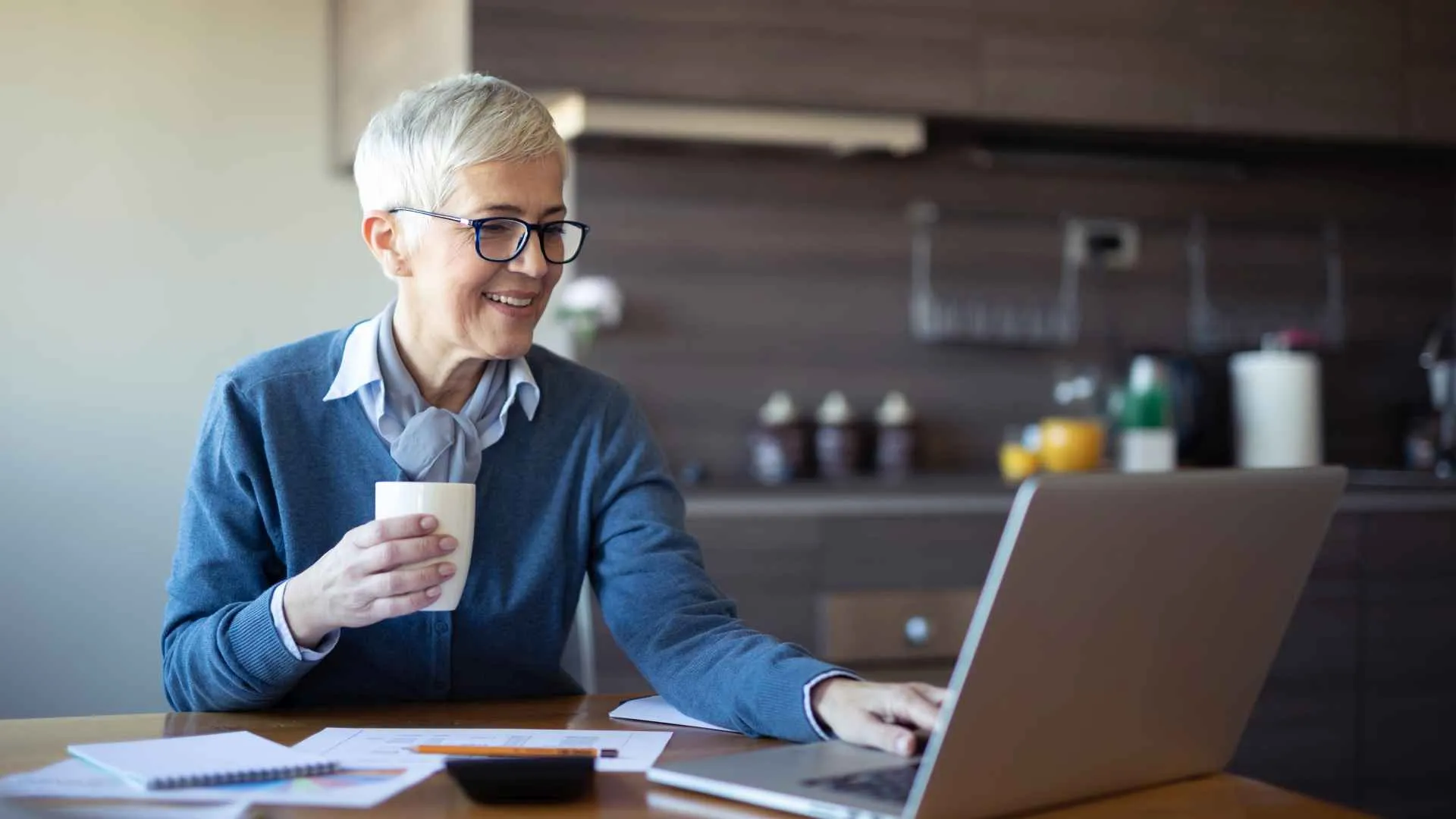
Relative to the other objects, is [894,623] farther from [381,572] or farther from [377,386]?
[381,572]

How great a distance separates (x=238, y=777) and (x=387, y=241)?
719 mm

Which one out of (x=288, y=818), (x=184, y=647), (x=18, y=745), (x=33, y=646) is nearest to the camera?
(x=288, y=818)

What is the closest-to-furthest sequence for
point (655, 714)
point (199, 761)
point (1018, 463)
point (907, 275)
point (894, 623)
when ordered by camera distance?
1. point (199, 761)
2. point (655, 714)
3. point (894, 623)
4. point (1018, 463)
5. point (907, 275)

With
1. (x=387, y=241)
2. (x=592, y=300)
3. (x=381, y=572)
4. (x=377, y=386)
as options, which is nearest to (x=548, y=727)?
(x=381, y=572)

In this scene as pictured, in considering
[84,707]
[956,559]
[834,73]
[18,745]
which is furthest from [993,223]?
[18,745]

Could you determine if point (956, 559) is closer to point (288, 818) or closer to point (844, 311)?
point (844, 311)

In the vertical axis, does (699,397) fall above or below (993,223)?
below

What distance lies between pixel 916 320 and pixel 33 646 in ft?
6.97

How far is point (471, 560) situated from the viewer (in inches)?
61.9

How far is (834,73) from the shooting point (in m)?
3.08

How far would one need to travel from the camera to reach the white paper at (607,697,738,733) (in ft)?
4.43

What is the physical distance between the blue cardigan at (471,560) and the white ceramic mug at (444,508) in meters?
0.19

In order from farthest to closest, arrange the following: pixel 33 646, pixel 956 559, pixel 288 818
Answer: pixel 33 646, pixel 956 559, pixel 288 818

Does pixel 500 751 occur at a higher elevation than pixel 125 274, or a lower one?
lower
